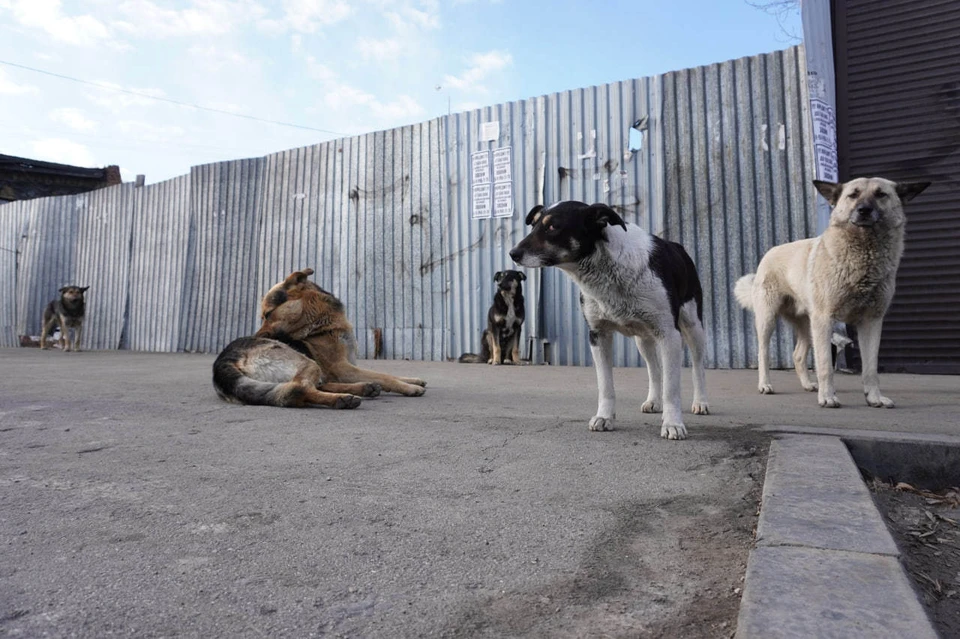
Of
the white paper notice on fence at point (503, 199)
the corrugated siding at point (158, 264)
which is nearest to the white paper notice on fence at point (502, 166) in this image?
the white paper notice on fence at point (503, 199)

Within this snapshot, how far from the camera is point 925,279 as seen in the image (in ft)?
22.0

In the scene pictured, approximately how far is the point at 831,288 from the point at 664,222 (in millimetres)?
3590

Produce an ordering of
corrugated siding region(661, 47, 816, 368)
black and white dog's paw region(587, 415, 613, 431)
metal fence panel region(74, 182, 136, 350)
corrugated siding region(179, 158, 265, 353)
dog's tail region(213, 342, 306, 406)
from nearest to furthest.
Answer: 1. black and white dog's paw region(587, 415, 613, 431)
2. dog's tail region(213, 342, 306, 406)
3. corrugated siding region(661, 47, 816, 368)
4. corrugated siding region(179, 158, 265, 353)
5. metal fence panel region(74, 182, 136, 350)

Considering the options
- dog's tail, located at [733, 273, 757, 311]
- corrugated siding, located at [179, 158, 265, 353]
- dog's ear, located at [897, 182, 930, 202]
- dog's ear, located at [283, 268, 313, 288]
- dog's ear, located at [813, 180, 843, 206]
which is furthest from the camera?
corrugated siding, located at [179, 158, 265, 353]

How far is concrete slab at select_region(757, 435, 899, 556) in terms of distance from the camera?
136 cm

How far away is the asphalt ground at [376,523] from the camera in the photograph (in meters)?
1.15

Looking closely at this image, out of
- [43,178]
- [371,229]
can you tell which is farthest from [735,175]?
[43,178]

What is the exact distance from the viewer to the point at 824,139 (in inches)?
272

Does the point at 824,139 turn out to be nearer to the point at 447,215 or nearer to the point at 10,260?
the point at 447,215

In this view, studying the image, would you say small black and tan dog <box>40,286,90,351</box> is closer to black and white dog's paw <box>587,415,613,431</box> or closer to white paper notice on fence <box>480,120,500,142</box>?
white paper notice on fence <box>480,120,500,142</box>

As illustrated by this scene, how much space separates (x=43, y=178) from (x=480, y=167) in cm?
1869

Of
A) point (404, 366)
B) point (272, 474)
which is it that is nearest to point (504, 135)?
point (404, 366)

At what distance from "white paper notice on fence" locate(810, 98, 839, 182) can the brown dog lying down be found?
5.01 metres

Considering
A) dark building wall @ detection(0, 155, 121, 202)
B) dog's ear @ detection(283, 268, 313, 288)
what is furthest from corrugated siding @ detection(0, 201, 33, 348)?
dog's ear @ detection(283, 268, 313, 288)
